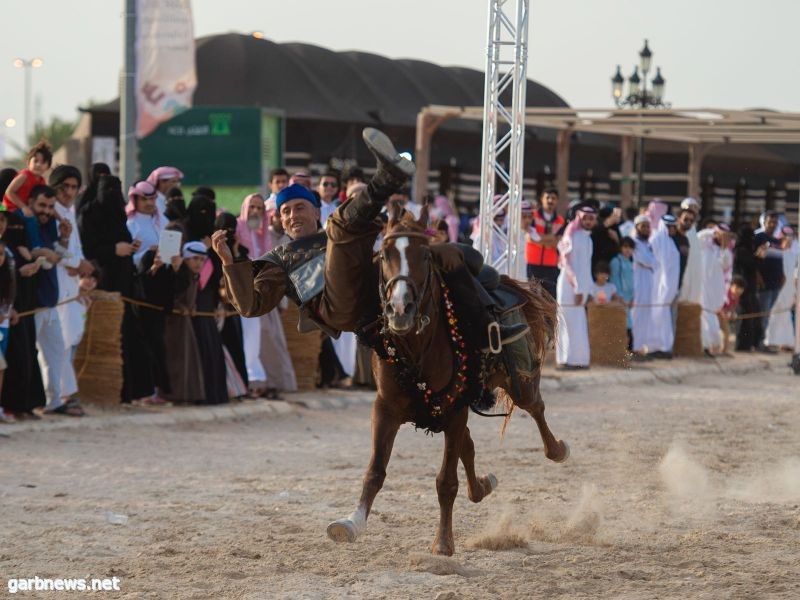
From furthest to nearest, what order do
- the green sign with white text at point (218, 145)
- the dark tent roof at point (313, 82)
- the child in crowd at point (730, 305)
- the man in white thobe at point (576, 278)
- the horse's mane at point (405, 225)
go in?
the dark tent roof at point (313, 82) → the child in crowd at point (730, 305) → the green sign with white text at point (218, 145) → the man in white thobe at point (576, 278) → the horse's mane at point (405, 225)

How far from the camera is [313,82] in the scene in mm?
36375

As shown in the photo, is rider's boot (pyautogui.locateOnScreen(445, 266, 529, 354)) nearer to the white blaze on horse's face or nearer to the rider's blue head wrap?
the white blaze on horse's face

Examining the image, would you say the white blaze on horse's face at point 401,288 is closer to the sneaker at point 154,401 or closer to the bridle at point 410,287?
the bridle at point 410,287

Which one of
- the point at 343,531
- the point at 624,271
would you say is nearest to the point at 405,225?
the point at 343,531

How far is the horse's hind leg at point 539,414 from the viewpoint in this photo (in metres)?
8.97

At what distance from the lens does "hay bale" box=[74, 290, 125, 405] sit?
41.6 feet

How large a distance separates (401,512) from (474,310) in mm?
1776

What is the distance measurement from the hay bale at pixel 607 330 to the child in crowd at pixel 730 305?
11.5ft

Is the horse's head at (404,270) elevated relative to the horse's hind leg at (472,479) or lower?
elevated

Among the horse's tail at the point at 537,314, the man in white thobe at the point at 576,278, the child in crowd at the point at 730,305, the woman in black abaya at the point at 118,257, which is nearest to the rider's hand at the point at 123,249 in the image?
the woman in black abaya at the point at 118,257

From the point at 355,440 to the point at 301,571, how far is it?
16.8 feet

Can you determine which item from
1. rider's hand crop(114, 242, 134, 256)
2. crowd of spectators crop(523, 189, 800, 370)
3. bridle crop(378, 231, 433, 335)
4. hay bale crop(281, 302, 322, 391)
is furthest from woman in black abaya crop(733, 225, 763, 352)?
bridle crop(378, 231, 433, 335)

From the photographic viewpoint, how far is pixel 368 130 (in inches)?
262

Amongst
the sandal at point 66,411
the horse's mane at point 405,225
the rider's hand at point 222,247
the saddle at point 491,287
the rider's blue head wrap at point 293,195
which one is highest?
the rider's blue head wrap at point 293,195
